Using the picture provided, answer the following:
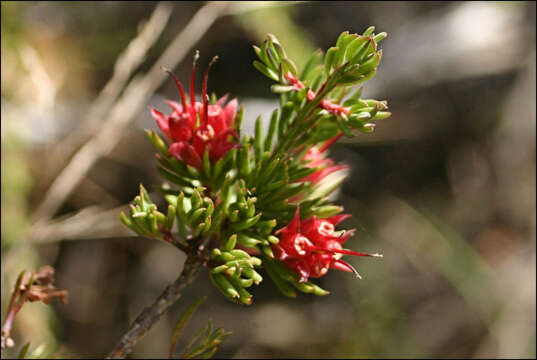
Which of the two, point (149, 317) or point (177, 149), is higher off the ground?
point (177, 149)

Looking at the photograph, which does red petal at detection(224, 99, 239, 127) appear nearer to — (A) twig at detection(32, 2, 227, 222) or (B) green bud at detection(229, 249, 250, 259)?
(B) green bud at detection(229, 249, 250, 259)

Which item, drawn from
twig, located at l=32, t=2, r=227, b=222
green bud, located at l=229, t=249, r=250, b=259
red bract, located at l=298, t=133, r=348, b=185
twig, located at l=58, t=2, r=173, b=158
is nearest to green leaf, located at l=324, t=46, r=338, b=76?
red bract, located at l=298, t=133, r=348, b=185

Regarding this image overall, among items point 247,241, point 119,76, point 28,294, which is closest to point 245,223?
point 247,241

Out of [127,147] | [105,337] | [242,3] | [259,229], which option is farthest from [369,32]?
[105,337]

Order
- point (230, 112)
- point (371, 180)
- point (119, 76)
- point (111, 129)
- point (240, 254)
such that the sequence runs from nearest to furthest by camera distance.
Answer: point (240, 254) → point (230, 112) → point (119, 76) → point (111, 129) → point (371, 180)

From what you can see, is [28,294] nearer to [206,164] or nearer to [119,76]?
[206,164]

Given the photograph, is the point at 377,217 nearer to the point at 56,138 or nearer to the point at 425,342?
the point at 425,342
